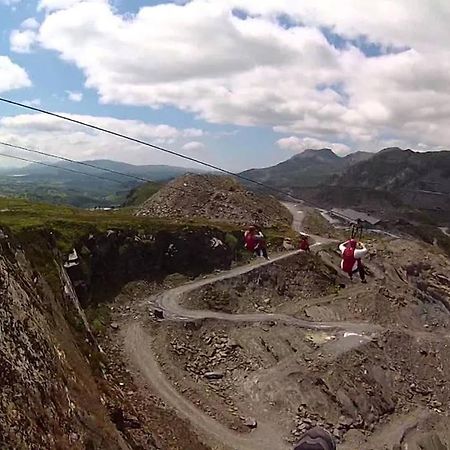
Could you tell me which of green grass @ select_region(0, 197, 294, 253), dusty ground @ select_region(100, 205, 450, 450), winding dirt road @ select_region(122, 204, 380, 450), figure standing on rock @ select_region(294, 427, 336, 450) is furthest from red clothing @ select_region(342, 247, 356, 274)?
green grass @ select_region(0, 197, 294, 253)

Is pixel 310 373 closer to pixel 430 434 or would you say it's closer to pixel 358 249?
pixel 430 434

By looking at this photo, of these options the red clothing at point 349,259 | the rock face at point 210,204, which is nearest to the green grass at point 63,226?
the rock face at point 210,204

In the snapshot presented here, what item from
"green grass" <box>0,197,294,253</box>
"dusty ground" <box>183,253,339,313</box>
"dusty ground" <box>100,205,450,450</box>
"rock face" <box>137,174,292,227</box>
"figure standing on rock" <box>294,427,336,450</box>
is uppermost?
"rock face" <box>137,174,292,227</box>

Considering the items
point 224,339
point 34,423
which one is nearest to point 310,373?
point 224,339

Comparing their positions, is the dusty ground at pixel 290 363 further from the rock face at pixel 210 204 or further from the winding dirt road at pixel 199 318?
the rock face at pixel 210 204

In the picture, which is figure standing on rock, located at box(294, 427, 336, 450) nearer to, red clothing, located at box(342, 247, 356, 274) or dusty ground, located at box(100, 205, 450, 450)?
red clothing, located at box(342, 247, 356, 274)

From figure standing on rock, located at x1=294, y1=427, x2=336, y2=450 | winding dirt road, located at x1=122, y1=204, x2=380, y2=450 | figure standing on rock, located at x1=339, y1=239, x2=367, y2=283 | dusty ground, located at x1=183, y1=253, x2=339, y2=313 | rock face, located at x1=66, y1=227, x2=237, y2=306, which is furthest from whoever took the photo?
dusty ground, located at x1=183, y1=253, x2=339, y2=313
